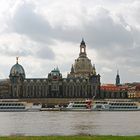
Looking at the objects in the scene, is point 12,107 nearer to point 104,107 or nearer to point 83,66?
point 104,107

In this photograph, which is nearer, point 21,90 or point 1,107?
point 1,107

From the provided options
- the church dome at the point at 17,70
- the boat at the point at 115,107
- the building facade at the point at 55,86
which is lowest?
the boat at the point at 115,107

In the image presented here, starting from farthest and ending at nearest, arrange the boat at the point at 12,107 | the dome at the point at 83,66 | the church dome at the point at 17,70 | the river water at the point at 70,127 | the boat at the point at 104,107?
the dome at the point at 83,66
the church dome at the point at 17,70
the boat at the point at 104,107
the boat at the point at 12,107
the river water at the point at 70,127

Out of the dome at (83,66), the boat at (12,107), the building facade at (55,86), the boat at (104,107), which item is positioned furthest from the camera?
the dome at (83,66)

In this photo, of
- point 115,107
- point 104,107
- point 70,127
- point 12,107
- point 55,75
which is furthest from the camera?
point 55,75

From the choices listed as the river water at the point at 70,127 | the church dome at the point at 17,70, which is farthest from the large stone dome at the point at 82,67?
the river water at the point at 70,127

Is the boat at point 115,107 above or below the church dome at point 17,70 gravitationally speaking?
below

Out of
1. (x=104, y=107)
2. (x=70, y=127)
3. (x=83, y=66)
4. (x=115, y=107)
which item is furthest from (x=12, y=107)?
(x=70, y=127)

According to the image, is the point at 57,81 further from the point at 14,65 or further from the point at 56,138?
the point at 56,138

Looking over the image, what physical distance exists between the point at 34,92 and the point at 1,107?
48761 mm

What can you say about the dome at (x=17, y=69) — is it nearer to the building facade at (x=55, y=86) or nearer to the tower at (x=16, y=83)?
the tower at (x=16, y=83)

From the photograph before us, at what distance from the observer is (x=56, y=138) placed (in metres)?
25.5

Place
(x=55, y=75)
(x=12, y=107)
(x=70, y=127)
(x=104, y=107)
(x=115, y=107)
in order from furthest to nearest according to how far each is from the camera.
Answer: (x=55, y=75) → (x=104, y=107) → (x=115, y=107) → (x=12, y=107) → (x=70, y=127)

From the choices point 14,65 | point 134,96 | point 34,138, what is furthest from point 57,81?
point 34,138
